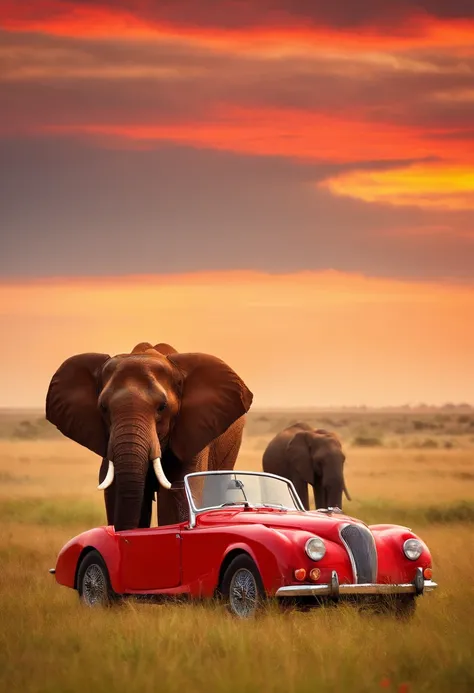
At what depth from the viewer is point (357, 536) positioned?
45.6 ft

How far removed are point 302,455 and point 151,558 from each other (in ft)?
70.3

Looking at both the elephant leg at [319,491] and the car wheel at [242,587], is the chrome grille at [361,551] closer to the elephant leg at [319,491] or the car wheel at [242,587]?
the car wheel at [242,587]

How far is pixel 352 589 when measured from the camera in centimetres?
1351

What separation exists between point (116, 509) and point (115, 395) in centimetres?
179

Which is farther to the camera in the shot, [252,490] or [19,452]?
[19,452]

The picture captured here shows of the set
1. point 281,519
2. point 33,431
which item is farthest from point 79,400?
point 33,431

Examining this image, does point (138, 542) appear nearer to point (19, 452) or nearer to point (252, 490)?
point (252, 490)

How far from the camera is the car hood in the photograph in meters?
13.9

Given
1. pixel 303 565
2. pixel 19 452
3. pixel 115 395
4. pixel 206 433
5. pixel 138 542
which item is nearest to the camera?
pixel 303 565

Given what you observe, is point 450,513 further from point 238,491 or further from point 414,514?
point 238,491

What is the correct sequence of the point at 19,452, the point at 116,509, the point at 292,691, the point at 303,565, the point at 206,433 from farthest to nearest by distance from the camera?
1. the point at 19,452
2. the point at 206,433
3. the point at 116,509
4. the point at 303,565
5. the point at 292,691

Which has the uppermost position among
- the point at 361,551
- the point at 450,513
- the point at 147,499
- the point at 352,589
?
the point at 147,499

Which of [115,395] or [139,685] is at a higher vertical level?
[115,395]

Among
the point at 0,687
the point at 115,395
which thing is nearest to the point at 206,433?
the point at 115,395
